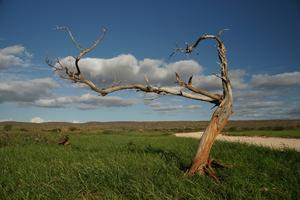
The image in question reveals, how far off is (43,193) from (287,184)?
16.4 ft

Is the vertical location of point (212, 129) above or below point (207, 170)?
above

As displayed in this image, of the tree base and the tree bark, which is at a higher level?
the tree bark

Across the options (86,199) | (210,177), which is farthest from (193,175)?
(86,199)

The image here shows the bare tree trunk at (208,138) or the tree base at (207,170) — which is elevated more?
the bare tree trunk at (208,138)

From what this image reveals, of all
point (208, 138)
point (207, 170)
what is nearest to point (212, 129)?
point (208, 138)

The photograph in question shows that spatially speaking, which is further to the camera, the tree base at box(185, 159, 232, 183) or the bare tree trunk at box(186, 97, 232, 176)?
the bare tree trunk at box(186, 97, 232, 176)

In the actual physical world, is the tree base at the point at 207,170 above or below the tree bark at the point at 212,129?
below

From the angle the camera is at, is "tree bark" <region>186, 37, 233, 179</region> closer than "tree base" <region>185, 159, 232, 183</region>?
No

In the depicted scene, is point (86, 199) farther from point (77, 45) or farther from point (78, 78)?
point (77, 45)

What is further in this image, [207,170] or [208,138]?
[208,138]

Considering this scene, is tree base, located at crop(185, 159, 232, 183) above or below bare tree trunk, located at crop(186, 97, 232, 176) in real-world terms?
below

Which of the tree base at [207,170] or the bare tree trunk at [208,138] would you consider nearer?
the tree base at [207,170]

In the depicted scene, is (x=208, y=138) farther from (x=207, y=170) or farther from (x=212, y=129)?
(x=207, y=170)

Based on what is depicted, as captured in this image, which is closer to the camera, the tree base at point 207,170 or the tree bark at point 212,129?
the tree base at point 207,170
